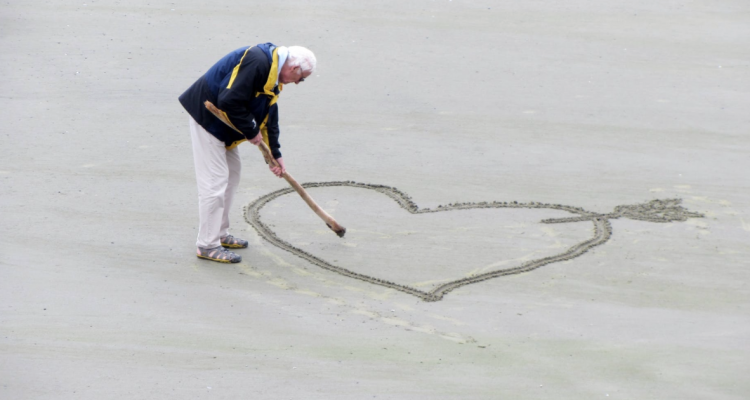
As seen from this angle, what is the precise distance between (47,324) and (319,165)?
3.37 meters

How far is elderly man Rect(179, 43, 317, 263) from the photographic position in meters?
5.99

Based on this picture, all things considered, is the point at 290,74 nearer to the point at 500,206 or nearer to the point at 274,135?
the point at 274,135

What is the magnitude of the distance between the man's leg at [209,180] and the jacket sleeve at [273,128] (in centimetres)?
36

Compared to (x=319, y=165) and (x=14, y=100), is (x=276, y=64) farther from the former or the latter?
(x=14, y=100)

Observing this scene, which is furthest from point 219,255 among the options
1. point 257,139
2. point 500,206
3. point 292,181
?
point 500,206

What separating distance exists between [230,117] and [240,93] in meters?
0.19

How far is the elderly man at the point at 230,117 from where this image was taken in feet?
19.7

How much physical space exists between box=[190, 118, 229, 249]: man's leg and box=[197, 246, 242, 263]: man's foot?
0.11 feet

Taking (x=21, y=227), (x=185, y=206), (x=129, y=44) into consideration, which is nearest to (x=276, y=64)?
(x=185, y=206)

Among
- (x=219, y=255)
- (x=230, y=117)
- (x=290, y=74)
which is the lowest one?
(x=219, y=255)

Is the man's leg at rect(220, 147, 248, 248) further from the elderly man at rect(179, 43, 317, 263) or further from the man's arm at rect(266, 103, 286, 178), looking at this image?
the man's arm at rect(266, 103, 286, 178)

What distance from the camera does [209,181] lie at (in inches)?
250

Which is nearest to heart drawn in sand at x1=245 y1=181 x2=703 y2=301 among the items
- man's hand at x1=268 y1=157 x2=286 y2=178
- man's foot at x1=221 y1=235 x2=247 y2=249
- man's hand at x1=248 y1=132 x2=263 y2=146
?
man's foot at x1=221 y1=235 x2=247 y2=249

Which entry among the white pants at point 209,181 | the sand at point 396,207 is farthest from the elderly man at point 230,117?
the sand at point 396,207
